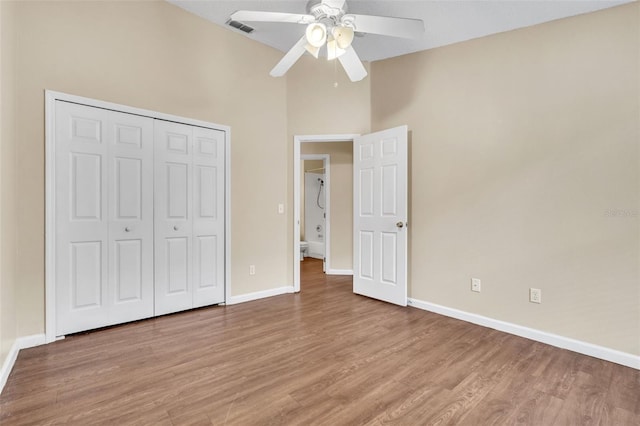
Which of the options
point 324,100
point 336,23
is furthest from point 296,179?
point 336,23

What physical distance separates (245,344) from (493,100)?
3110mm

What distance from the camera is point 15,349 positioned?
89.1 inches

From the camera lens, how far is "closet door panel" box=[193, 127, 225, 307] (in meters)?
3.37

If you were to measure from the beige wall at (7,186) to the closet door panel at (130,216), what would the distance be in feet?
2.12

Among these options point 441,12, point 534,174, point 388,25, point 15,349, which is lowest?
point 15,349

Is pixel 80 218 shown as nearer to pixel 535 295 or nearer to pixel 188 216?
pixel 188 216

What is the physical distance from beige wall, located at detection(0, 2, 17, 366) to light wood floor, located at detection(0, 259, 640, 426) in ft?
1.10

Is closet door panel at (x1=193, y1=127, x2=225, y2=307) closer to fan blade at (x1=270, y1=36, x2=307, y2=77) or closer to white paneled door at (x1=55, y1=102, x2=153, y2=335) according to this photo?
white paneled door at (x1=55, y1=102, x2=153, y2=335)

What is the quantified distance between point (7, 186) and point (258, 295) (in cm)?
245

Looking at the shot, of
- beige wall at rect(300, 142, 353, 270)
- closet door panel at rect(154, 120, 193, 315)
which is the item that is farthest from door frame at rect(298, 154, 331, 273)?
closet door panel at rect(154, 120, 193, 315)

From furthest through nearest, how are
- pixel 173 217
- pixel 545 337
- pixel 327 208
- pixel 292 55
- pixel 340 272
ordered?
pixel 327 208 → pixel 340 272 → pixel 173 217 → pixel 545 337 → pixel 292 55

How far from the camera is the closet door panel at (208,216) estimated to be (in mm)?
3367

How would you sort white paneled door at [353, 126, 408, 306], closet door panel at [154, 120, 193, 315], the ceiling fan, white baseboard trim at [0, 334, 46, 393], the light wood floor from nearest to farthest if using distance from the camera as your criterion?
the light wood floor → white baseboard trim at [0, 334, 46, 393] → the ceiling fan → closet door panel at [154, 120, 193, 315] → white paneled door at [353, 126, 408, 306]

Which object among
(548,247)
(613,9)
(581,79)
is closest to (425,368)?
(548,247)
